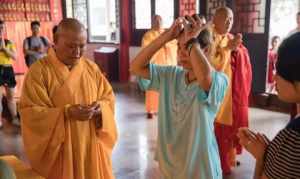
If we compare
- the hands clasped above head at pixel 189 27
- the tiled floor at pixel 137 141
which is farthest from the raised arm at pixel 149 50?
the tiled floor at pixel 137 141

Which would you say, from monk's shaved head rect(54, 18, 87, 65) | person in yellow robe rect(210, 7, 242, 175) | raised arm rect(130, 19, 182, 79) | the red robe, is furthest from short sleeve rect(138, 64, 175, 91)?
the red robe

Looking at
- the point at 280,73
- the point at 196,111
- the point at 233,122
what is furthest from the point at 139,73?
the point at 233,122

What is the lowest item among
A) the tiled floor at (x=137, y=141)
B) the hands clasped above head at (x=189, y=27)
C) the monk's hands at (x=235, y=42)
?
the tiled floor at (x=137, y=141)

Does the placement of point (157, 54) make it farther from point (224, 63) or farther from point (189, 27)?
point (189, 27)

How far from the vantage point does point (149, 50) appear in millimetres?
1544

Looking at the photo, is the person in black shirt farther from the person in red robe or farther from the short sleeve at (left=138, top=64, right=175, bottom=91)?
the person in red robe

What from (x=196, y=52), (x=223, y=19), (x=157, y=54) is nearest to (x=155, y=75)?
(x=196, y=52)

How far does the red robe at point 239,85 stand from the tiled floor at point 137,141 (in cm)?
49

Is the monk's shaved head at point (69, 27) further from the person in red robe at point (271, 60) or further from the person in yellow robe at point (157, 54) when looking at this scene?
the person in red robe at point (271, 60)

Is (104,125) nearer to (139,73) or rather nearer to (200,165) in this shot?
(139,73)

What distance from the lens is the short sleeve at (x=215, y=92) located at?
143 centimetres

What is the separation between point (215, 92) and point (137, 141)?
2611 millimetres

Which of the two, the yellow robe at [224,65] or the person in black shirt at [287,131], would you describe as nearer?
the person in black shirt at [287,131]

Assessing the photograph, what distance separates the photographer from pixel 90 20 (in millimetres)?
9117
